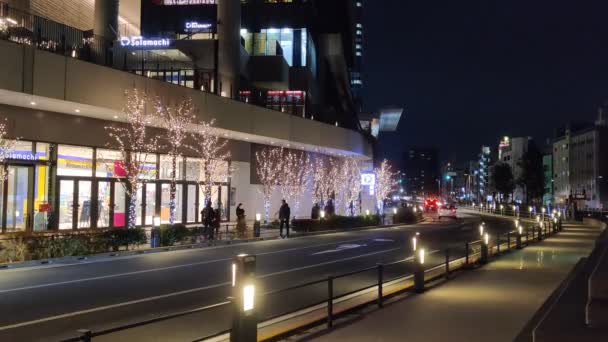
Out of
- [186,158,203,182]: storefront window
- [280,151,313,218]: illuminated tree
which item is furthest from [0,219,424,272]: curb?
[280,151,313,218]: illuminated tree

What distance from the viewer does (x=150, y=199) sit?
3931 cm

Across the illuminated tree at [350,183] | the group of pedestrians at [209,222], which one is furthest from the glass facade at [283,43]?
the group of pedestrians at [209,222]

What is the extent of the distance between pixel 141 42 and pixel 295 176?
56.3 ft

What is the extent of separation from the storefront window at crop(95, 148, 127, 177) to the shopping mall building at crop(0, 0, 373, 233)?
7 cm

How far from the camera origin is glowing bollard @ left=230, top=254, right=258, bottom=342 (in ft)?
24.9

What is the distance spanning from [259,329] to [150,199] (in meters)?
31.0

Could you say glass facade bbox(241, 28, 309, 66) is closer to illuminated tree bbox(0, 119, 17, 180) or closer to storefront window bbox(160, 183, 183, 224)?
storefront window bbox(160, 183, 183, 224)

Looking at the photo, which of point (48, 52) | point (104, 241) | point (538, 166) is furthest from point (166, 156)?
point (538, 166)

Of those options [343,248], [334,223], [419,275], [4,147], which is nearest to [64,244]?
[4,147]

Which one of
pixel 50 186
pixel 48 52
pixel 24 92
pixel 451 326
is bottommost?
pixel 451 326

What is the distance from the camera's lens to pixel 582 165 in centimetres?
11825

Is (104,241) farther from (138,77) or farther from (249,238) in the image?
(138,77)

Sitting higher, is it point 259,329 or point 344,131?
point 344,131

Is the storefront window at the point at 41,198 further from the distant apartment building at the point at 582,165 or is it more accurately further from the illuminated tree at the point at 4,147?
the distant apartment building at the point at 582,165
